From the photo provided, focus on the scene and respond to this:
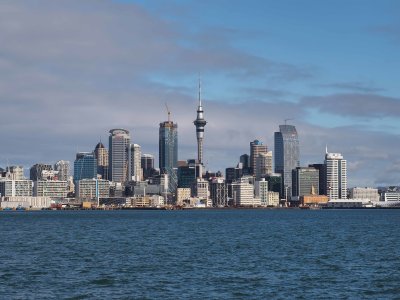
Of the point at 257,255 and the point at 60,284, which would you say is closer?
the point at 60,284

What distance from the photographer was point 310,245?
10319cm

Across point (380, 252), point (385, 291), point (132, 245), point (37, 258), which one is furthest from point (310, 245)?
point (385, 291)

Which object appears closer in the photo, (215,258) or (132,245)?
(215,258)

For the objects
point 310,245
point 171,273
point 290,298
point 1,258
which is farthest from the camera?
point 310,245

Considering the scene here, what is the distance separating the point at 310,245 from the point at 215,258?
2444 centimetres

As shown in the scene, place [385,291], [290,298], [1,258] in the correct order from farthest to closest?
[1,258] < [385,291] < [290,298]

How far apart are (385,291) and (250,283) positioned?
33.8 feet

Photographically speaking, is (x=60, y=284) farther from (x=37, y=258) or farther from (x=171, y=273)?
(x=37, y=258)

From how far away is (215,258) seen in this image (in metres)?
82.2

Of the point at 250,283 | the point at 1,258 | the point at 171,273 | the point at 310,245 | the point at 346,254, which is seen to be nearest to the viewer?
the point at 250,283

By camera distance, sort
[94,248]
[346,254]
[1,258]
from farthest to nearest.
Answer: [94,248], [346,254], [1,258]

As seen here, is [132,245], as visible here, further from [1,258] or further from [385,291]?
[385,291]

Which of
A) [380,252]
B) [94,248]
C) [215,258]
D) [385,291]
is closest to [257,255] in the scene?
[215,258]

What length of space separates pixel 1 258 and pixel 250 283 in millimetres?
30194
